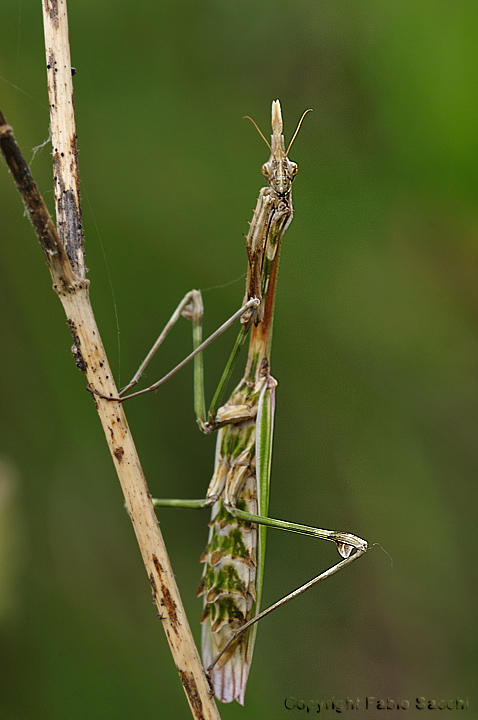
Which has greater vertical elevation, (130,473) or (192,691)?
(130,473)

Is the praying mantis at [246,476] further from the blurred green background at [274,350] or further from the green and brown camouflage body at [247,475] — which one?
the blurred green background at [274,350]

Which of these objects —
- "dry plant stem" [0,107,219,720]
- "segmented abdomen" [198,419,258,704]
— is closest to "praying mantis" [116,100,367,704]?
"segmented abdomen" [198,419,258,704]

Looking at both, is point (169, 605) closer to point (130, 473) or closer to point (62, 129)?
point (130, 473)

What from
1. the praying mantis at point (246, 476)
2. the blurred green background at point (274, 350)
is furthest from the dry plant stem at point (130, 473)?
the blurred green background at point (274, 350)

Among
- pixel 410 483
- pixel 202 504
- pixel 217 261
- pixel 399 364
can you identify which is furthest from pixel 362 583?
pixel 217 261

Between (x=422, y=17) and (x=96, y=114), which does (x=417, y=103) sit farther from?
(x=96, y=114)

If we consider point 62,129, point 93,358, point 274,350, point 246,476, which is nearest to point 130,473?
point 93,358

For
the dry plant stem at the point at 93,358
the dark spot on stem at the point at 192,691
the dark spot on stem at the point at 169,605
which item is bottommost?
the dark spot on stem at the point at 192,691
